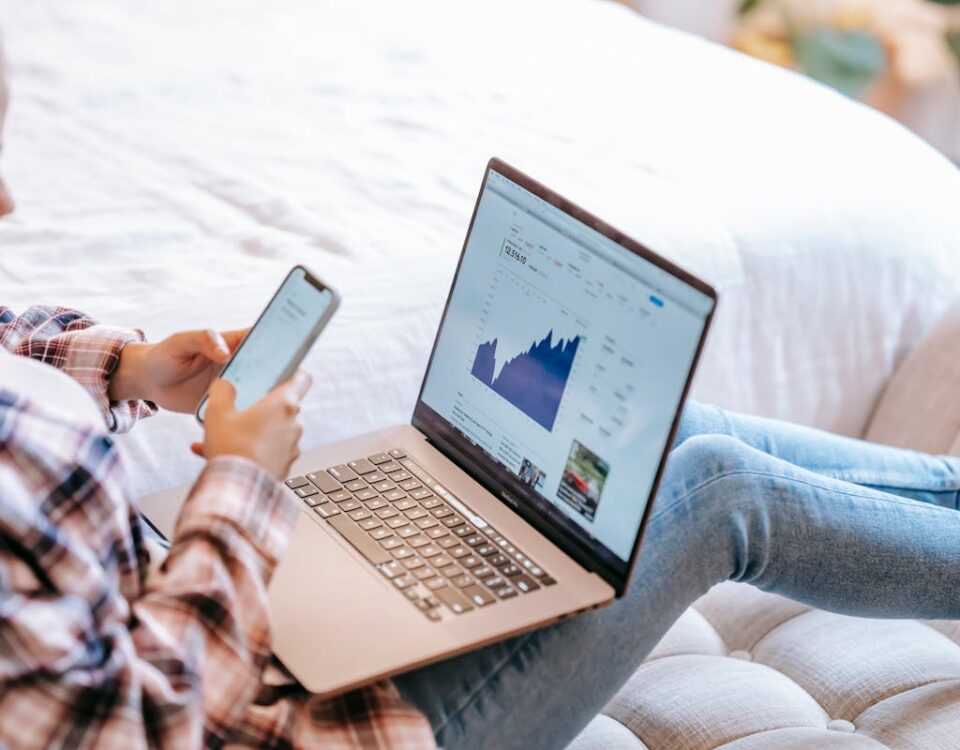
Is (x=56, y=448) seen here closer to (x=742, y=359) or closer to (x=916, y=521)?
(x=916, y=521)

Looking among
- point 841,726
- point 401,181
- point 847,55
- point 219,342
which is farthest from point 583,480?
point 847,55

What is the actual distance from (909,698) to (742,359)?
55 cm

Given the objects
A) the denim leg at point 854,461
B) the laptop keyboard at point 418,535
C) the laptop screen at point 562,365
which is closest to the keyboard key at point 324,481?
the laptop keyboard at point 418,535

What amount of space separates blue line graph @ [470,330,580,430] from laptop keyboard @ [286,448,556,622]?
0.32 feet

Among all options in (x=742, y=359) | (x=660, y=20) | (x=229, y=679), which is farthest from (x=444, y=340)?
(x=660, y=20)

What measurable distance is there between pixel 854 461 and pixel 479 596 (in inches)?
22.6

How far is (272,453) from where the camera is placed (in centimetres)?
85

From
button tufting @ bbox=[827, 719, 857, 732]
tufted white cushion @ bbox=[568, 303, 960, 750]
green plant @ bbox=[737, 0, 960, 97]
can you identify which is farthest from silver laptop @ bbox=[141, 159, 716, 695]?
green plant @ bbox=[737, 0, 960, 97]

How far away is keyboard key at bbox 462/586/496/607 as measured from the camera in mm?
902

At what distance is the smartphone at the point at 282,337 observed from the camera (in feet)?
2.99

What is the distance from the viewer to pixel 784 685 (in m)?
1.20

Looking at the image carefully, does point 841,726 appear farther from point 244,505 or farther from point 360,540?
point 244,505

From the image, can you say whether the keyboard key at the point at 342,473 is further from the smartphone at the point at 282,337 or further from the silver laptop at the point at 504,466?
the smartphone at the point at 282,337

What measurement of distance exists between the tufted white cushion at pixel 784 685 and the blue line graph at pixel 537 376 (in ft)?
1.05
